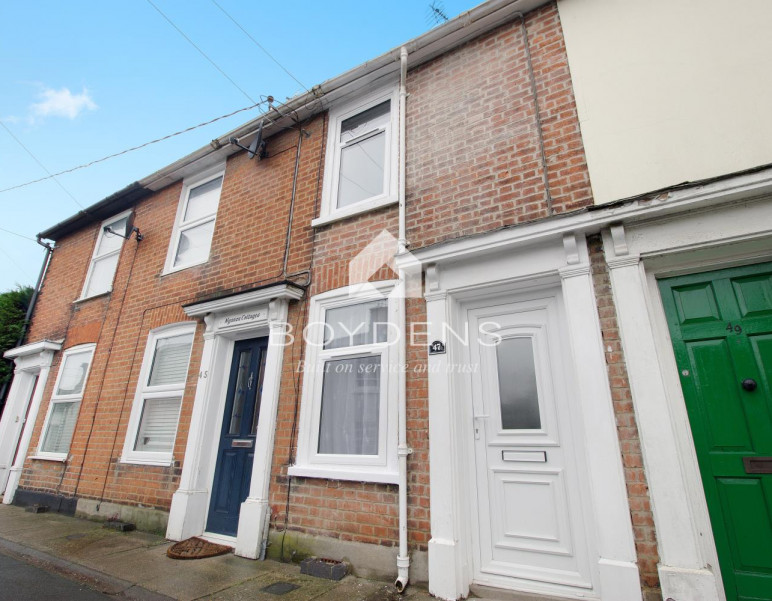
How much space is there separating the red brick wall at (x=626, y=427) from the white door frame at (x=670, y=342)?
5 centimetres

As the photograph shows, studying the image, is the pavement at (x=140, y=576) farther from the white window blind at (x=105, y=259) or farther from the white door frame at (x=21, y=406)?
the white window blind at (x=105, y=259)

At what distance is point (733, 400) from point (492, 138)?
3.09m

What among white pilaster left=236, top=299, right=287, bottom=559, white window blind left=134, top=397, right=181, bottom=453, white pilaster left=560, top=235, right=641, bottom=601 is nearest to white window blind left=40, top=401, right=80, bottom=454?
white window blind left=134, top=397, right=181, bottom=453

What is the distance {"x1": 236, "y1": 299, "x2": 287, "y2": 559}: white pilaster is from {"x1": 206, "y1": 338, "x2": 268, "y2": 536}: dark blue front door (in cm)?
35

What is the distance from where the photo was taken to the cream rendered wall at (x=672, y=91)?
3.14 m

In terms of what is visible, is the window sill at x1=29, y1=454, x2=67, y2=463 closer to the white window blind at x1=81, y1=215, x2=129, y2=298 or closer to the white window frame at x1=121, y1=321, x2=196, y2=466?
the white window frame at x1=121, y1=321, x2=196, y2=466

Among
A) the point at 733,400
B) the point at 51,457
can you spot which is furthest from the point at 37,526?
the point at 733,400

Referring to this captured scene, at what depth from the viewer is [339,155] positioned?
5527 millimetres

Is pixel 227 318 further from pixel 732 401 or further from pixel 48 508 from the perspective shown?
pixel 732 401

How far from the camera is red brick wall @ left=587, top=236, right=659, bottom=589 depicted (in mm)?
2637

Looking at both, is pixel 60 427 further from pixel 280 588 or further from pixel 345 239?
pixel 345 239

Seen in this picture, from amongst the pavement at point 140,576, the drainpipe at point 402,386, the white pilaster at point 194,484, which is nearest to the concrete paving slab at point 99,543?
the pavement at point 140,576

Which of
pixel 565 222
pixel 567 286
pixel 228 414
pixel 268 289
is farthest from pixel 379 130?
pixel 228 414

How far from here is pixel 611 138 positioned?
3572 millimetres
